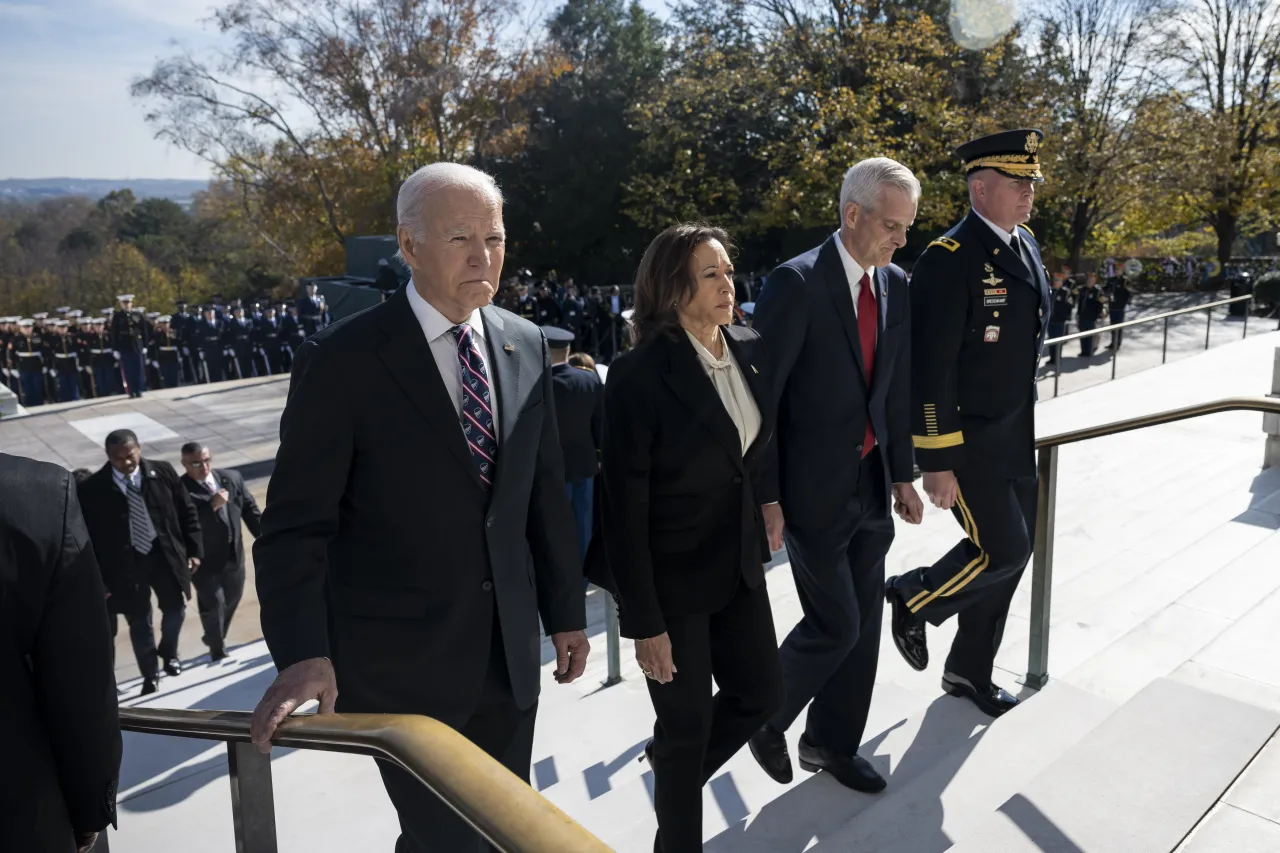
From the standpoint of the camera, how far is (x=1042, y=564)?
11.9ft

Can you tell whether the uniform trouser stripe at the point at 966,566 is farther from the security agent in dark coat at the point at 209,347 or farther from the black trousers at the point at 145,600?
the security agent in dark coat at the point at 209,347

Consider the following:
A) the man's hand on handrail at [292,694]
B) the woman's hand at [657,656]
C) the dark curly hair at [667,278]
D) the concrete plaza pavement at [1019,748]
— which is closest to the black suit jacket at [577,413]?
the concrete plaza pavement at [1019,748]

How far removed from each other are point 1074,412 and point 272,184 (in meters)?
24.0

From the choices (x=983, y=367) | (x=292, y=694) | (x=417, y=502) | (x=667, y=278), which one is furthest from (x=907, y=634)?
(x=292, y=694)

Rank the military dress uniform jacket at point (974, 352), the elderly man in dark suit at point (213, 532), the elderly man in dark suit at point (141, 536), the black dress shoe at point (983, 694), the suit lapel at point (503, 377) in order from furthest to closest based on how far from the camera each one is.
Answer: the elderly man in dark suit at point (213, 532), the elderly man in dark suit at point (141, 536), the black dress shoe at point (983, 694), the military dress uniform jacket at point (974, 352), the suit lapel at point (503, 377)

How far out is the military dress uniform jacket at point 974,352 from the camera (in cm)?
318

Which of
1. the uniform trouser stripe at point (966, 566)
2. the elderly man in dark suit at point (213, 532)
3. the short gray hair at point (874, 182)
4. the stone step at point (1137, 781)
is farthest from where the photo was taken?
the elderly man in dark suit at point (213, 532)

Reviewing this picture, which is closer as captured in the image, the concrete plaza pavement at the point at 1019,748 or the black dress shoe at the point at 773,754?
the concrete plaza pavement at the point at 1019,748

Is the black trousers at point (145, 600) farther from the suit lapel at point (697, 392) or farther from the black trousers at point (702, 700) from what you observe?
the suit lapel at point (697, 392)

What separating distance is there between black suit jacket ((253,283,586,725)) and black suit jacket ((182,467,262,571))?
515cm

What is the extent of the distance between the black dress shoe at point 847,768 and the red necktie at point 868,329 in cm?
90

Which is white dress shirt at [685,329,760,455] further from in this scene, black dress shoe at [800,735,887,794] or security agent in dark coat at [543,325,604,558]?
security agent in dark coat at [543,325,604,558]

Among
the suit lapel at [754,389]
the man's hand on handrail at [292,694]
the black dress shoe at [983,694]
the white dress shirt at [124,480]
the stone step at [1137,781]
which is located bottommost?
the black dress shoe at [983,694]

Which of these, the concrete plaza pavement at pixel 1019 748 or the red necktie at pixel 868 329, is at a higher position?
the red necktie at pixel 868 329
